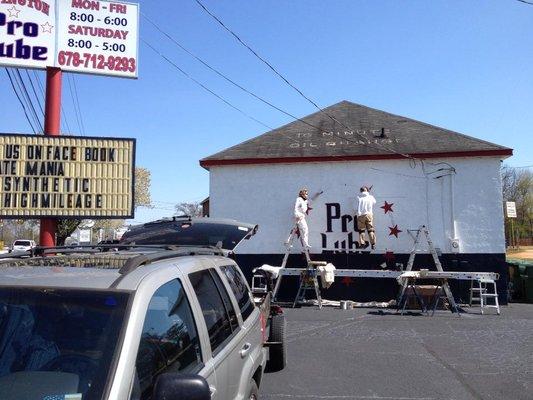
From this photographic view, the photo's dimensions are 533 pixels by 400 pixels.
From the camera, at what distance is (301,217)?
13875mm

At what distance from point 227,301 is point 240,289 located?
2.20 feet

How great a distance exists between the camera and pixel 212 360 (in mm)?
2994

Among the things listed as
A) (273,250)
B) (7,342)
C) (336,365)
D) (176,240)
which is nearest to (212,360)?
(7,342)

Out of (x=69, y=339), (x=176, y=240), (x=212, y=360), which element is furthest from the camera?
(x=176, y=240)

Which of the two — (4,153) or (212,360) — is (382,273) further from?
(212,360)

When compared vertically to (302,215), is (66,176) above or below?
above

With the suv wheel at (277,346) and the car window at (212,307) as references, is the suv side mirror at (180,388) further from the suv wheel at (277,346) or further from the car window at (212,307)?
the suv wheel at (277,346)

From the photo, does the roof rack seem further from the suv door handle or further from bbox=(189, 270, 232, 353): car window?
the suv door handle

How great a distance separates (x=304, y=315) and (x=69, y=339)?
32.6 feet

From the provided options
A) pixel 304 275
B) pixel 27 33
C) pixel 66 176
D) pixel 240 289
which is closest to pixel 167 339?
pixel 240 289

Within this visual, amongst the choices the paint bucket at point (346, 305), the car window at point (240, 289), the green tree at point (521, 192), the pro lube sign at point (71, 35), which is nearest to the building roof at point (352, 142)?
the paint bucket at point (346, 305)

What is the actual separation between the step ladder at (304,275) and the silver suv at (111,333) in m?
9.87

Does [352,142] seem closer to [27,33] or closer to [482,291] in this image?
[482,291]

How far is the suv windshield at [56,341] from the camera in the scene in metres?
2.23
